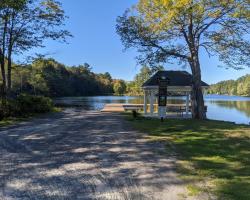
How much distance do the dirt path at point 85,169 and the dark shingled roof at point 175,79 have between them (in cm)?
1330

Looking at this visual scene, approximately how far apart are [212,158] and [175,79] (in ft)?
56.2

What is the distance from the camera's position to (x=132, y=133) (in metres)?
12.4

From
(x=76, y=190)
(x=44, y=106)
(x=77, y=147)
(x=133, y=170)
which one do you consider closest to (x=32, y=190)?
(x=76, y=190)

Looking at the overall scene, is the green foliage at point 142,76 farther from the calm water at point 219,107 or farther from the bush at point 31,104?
the bush at point 31,104

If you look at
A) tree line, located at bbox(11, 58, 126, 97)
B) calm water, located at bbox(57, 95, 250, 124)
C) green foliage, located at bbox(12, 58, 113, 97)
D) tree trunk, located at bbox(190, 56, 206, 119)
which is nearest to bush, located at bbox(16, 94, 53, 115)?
tree trunk, located at bbox(190, 56, 206, 119)

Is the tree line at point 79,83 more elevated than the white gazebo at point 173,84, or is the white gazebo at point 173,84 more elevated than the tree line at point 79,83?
the tree line at point 79,83

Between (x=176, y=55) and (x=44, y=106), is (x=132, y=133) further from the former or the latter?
(x=44, y=106)

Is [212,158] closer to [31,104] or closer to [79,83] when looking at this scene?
[31,104]

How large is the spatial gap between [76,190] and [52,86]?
96.5m

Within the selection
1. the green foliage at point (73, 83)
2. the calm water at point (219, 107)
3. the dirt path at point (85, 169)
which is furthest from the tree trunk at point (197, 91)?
the green foliage at point (73, 83)

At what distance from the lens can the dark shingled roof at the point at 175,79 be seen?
79.0ft

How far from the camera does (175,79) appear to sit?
2489cm

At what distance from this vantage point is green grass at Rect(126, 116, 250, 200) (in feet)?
19.2

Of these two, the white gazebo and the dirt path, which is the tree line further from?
the dirt path
